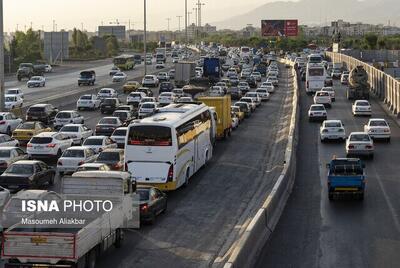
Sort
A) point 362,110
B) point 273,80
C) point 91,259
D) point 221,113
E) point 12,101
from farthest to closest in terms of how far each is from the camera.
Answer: point 273,80
point 12,101
point 362,110
point 221,113
point 91,259

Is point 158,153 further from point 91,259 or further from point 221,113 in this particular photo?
point 221,113

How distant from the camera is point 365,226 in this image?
2439cm

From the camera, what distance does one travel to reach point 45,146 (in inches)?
1491

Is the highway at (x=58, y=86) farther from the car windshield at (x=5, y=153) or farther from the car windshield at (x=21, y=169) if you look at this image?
the car windshield at (x=21, y=169)

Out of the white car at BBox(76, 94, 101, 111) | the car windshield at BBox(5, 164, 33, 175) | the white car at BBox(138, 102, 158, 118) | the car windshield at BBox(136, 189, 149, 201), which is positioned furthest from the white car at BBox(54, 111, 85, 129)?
the car windshield at BBox(136, 189, 149, 201)

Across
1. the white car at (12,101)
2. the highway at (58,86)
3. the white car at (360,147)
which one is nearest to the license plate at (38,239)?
the white car at (360,147)

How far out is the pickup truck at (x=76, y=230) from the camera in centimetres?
1689

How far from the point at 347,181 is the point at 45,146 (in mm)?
15276

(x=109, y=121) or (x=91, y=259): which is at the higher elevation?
(x=109, y=121)

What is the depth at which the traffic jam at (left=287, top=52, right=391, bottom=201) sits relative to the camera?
28.6m

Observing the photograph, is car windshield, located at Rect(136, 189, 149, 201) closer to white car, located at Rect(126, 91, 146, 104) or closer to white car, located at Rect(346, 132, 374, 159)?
white car, located at Rect(346, 132, 374, 159)

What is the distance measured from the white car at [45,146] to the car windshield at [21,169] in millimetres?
7724

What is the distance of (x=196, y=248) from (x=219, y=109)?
2647 cm

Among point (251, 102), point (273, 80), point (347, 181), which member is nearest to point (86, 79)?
point (273, 80)
